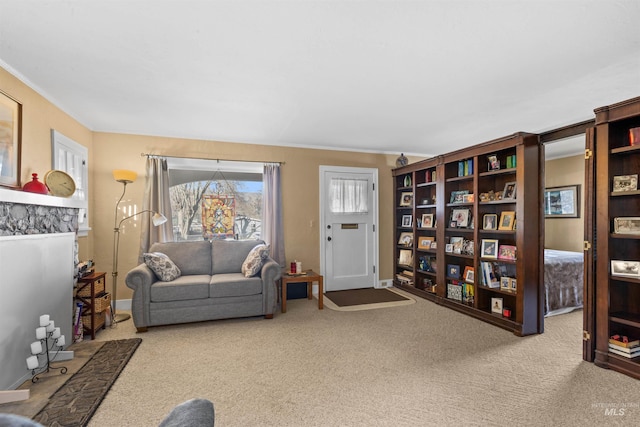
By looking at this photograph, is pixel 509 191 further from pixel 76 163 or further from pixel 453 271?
pixel 76 163

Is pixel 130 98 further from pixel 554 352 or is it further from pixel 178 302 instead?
pixel 554 352

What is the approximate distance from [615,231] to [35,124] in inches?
204

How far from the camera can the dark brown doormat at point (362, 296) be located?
4.41 meters

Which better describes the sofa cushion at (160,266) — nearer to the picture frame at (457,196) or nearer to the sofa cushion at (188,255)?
the sofa cushion at (188,255)

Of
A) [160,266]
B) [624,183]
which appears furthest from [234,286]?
[624,183]

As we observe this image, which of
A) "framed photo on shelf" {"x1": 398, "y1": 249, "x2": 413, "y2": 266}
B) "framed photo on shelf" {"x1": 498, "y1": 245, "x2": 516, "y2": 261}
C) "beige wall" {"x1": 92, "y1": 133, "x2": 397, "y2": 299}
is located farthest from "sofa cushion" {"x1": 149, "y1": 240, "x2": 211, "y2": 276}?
"framed photo on shelf" {"x1": 498, "y1": 245, "x2": 516, "y2": 261}

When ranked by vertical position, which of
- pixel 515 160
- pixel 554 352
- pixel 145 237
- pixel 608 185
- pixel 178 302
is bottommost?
pixel 554 352

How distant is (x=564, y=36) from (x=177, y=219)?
4.65m

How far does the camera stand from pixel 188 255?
4047 mm

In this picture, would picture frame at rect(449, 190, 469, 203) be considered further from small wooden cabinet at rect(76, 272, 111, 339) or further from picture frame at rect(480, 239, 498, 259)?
small wooden cabinet at rect(76, 272, 111, 339)

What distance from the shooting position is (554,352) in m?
2.77

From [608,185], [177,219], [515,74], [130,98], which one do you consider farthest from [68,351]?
[608,185]

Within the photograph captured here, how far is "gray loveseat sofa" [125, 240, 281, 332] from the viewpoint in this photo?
3305 millimetres

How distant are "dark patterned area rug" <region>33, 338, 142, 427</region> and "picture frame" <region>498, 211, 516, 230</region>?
159 inches
